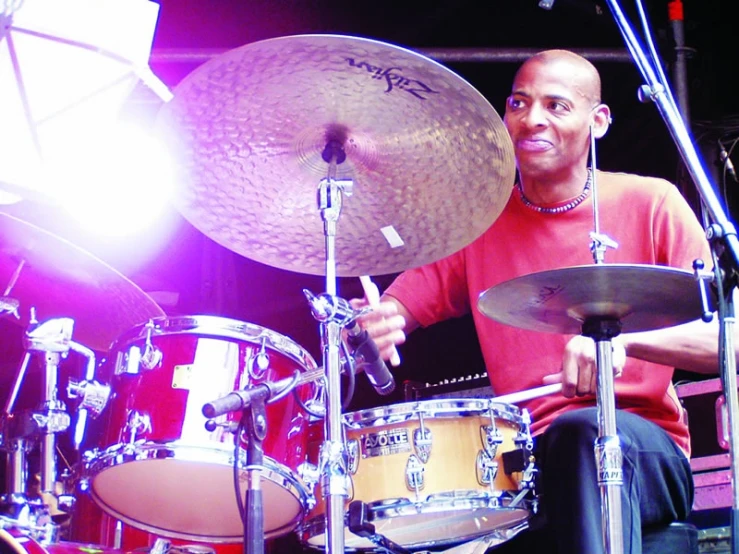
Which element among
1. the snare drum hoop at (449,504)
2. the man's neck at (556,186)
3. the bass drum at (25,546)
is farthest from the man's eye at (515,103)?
the bass drum at (25,546)

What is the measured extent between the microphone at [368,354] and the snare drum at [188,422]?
1.33 feet

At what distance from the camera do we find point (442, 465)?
2551 mm

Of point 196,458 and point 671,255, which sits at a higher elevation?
point 671,255

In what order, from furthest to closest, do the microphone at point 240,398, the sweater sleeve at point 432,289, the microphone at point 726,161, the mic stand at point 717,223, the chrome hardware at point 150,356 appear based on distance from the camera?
1. the microphone at point 726,161
2. the sweater sleeve at point 432,289
3. the chrome hardware at point 150,356
4. the microphone at point 240,398
5. the mic stand at point 717,223

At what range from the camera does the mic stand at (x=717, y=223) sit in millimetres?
1686

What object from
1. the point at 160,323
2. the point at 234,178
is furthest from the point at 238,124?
the point at 160,323

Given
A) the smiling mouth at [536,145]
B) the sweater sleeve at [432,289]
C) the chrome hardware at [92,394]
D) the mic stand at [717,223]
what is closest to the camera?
the mic stand at [717,223]

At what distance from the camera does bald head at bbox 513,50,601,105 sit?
9.93 ft

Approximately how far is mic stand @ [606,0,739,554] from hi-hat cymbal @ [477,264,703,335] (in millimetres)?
166

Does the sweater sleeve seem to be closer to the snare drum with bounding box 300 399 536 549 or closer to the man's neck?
the man's neck

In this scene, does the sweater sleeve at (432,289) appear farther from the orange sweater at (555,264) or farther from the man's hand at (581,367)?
the man's hand at (581,367)

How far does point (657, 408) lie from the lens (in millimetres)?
2619

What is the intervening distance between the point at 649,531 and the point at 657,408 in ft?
1.26

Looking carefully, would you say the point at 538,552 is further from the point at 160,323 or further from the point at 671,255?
the point at 160,323
